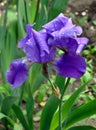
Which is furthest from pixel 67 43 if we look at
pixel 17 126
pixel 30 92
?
pixel 17 126

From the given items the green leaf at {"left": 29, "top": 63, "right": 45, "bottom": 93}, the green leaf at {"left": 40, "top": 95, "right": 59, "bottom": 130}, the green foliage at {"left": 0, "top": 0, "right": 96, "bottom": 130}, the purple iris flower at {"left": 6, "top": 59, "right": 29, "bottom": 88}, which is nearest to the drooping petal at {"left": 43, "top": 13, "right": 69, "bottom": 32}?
the purple iris flower at {"left": 6, "top": 59, "right": 29, "bottom": 88}

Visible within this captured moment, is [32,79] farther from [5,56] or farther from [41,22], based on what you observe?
[41,22]

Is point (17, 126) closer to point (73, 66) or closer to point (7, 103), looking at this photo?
point (7, 103)

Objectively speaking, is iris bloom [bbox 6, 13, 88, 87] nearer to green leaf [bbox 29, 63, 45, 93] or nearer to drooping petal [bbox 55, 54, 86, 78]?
drooping petal [bbox 55, 54, 86, 78]

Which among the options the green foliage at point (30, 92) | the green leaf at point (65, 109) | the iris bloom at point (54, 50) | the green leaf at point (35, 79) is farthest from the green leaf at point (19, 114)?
the iris bloom at point (54, 50)

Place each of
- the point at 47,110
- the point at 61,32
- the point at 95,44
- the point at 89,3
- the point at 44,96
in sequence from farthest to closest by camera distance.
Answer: the point at 89,3 < the point at 95,44 < the point at 44,96 < the point at 47,110 < the point at 61,32

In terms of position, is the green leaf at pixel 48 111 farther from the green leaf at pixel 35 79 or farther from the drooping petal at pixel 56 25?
the drooping petal at pixel 56 25

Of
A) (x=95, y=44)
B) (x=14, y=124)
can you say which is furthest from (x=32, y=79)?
(x=95, y=44)

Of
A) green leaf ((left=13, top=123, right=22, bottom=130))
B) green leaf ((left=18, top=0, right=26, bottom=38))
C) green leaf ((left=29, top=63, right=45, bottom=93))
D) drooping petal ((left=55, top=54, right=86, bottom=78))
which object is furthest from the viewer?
green leaf ((left=29, top=63, right=45, bottom=93))
